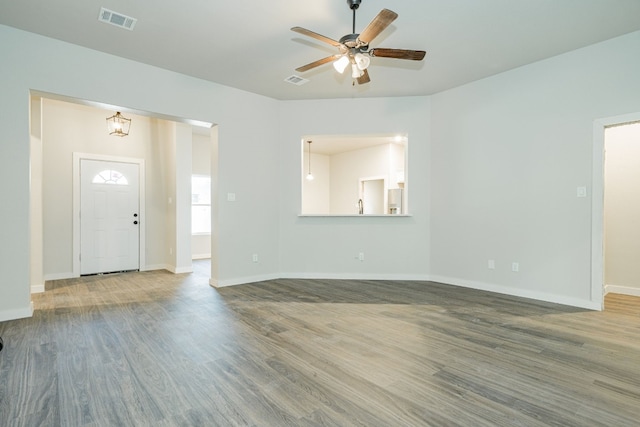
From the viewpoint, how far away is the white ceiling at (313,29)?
2863 mm

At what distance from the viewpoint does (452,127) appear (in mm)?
4871

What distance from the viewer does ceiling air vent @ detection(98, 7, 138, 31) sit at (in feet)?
9.75

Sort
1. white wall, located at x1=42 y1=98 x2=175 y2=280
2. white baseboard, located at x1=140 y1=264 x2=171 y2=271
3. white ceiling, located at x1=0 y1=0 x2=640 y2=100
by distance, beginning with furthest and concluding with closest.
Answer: white baseboard, located at x1=140 y1=264 x2=171 y2=271 → white wall, located at x1=42 y1=98 x2=175 y2=280 → white ceiling, located at x1=0 y1=0 x2=640 y2=100

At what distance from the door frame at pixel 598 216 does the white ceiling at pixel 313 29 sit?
1.05 m

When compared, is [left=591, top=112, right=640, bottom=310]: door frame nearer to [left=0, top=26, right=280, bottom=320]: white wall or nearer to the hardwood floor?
the hardwood floor

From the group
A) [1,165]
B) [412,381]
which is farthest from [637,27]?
[1,165]

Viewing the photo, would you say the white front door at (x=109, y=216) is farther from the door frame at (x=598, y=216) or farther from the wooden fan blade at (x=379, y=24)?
the door frame at (x=598, y=216)

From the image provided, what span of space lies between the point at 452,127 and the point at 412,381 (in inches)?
157

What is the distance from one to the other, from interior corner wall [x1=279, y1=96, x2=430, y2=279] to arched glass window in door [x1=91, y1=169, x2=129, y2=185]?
315cm

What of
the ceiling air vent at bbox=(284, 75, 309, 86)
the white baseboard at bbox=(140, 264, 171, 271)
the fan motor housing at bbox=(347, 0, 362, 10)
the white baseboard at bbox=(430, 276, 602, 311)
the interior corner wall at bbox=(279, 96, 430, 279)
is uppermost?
the ceiling air vent at bbox=(284, 75, 309, 86)

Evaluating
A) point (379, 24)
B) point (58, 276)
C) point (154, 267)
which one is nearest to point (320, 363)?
point (379, 24)

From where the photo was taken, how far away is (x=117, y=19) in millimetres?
3070

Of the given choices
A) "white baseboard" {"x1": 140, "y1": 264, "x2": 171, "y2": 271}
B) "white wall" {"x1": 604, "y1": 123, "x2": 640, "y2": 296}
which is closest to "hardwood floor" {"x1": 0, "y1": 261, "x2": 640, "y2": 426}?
"white wall" {"x1": 604, "y1": 123, "x2": 640, "y2": 296}

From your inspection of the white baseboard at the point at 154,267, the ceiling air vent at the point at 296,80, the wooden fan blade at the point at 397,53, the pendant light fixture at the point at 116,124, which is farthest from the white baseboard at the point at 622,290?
the pendant light fixture at the point at 116,124
